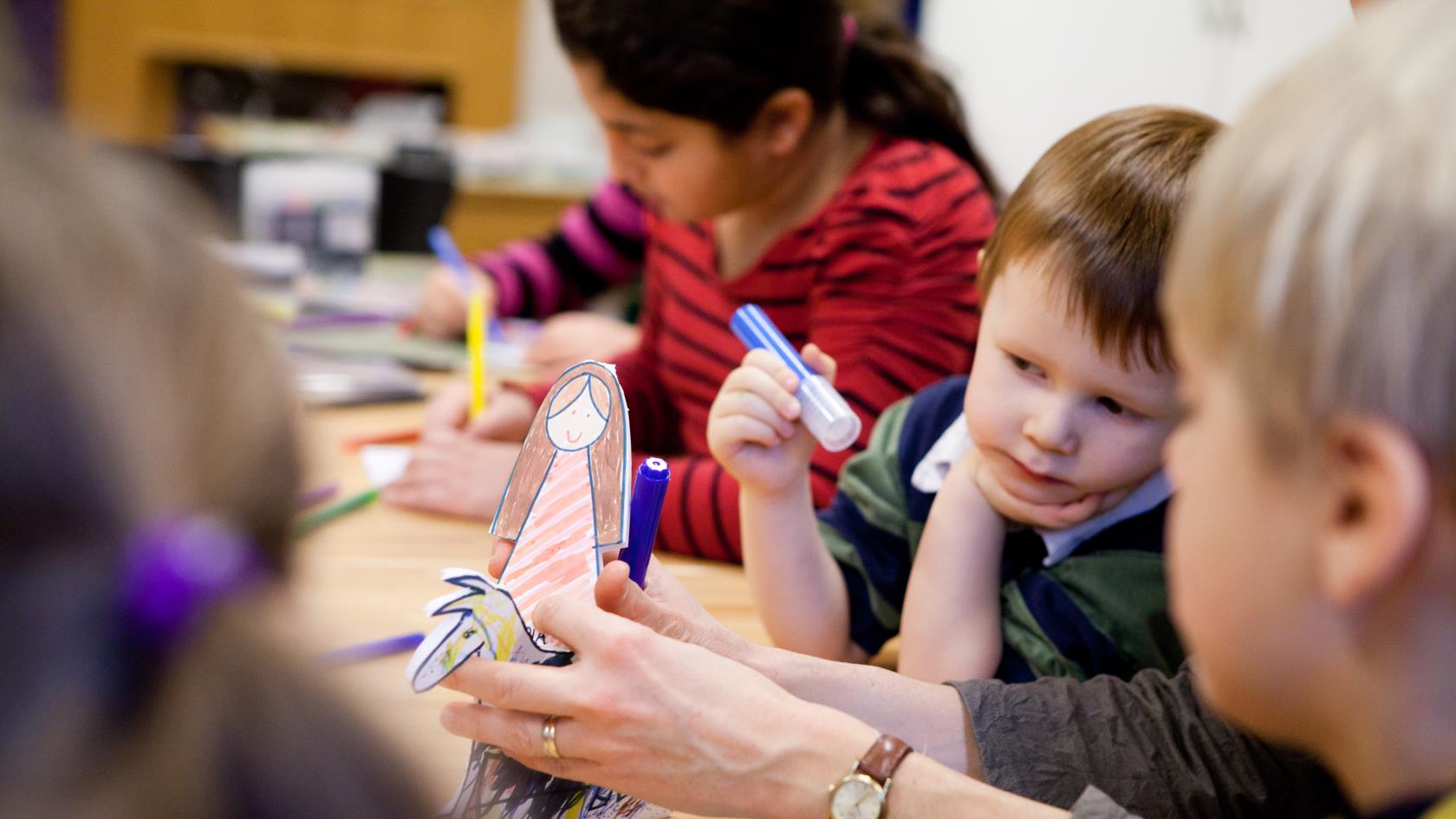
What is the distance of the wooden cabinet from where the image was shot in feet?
15.5

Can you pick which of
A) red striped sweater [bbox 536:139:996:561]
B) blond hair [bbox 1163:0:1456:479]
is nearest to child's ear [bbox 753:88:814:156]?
red striped sweater [bbox 536:139:996:561]

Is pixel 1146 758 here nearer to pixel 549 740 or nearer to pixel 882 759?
pixel 882 759

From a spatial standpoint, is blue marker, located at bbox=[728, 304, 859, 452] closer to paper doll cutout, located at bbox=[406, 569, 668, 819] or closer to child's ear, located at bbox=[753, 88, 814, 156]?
paper doll cutout, located at bbox=[406, 569, 668, 819]

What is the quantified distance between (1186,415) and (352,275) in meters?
1.57

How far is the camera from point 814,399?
0.79 meters

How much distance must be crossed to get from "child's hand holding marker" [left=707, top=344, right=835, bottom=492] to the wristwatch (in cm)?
25

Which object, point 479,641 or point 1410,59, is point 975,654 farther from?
point 1410,59

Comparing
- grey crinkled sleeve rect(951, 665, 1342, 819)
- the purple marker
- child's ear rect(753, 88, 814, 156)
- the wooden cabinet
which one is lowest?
the wooden cabinet

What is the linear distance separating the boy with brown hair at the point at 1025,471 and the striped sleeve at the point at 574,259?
99 cm

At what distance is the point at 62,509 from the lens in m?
0.25

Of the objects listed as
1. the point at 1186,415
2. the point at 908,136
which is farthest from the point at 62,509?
the point at 908,136

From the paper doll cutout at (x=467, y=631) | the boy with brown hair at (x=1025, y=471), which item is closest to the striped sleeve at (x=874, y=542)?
the boy with brown hair at (x=1025, y=471)

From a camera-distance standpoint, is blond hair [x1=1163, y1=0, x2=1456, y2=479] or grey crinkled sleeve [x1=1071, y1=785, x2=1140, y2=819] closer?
blond hair [x1=1163, y1=0, x2=1456, y2=479]

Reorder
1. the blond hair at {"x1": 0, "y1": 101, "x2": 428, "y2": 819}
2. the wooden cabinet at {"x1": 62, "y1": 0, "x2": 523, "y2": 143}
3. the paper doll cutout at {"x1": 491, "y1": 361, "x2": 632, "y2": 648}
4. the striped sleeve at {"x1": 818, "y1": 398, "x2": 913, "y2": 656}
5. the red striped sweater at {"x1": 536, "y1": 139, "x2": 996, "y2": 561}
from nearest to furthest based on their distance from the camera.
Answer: the blond hair at {"x1": 0, "y1": 101, "x2": 428, "y2": 819} → the paper doll cutout at {"x1": 491, "y1": 361, "x2": 632, "y2": 648} → the striped sleeve at {"x1": 818, "y1": 398, "x2": 913, "y2": 656} → the red striped sweater at {"x1": 536, "y1": 139, "x2": 996, "y2": 561} → the wooden cabinet at {"x1": 62, "y1": 0, "x2": 523, "y2": 143}
